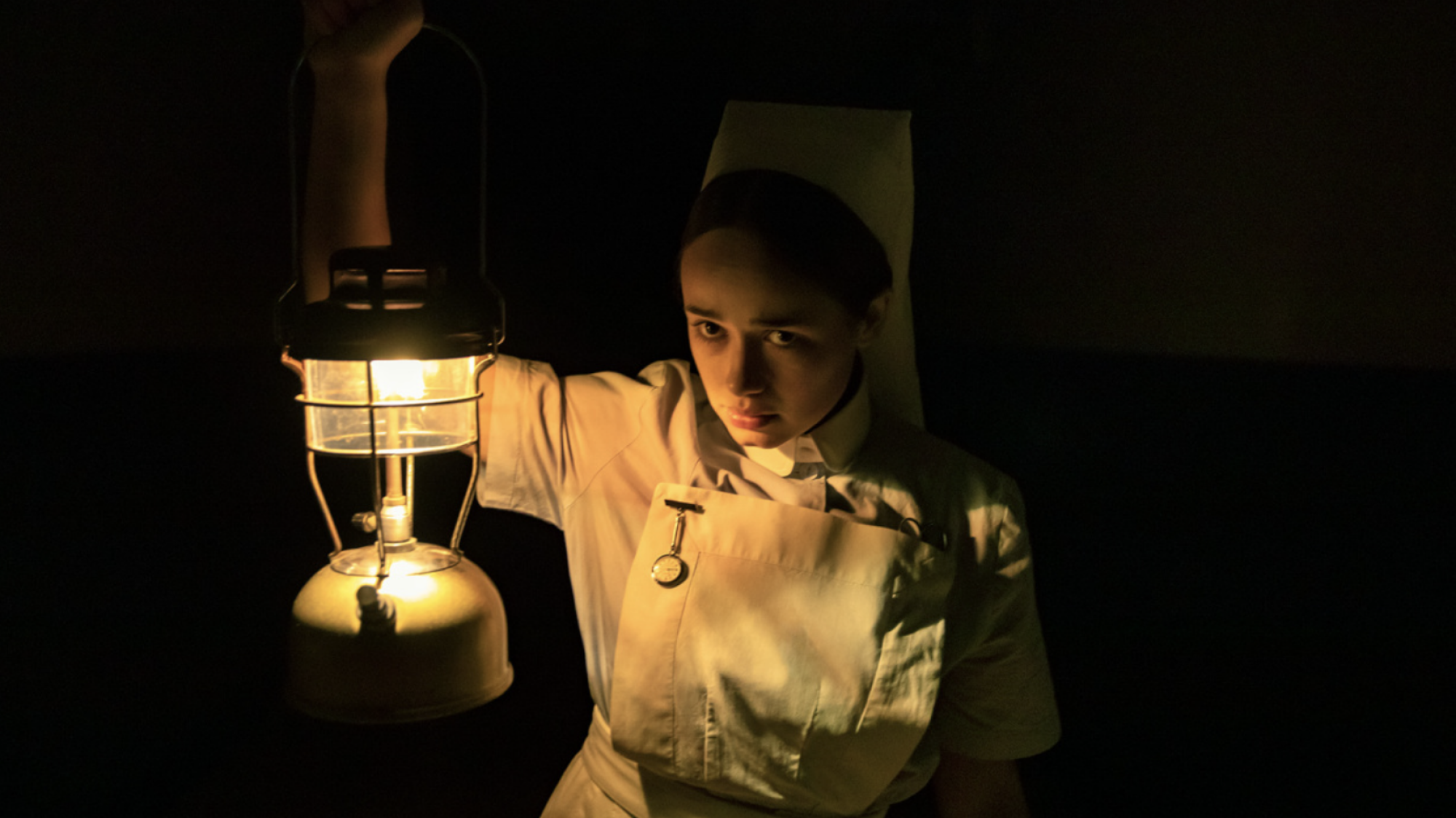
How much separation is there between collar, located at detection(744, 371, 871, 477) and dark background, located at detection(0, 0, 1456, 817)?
1.55ft

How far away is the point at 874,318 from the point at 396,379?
54 centimetres

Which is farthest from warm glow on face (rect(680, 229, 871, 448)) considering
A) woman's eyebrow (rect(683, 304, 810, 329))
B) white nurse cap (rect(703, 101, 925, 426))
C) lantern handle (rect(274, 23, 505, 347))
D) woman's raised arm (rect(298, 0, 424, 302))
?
woman's raised arm (rect(298, 0, 424, 302))

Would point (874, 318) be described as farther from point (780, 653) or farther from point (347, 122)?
point (347, 122)

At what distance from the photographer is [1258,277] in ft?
5.16

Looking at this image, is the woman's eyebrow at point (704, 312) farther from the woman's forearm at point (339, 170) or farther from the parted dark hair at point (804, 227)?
the woman's forearm at point (339, 170)

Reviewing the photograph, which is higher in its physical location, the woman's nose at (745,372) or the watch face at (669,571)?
the woman's nose at (745,372)

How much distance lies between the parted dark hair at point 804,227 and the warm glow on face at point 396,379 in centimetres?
34

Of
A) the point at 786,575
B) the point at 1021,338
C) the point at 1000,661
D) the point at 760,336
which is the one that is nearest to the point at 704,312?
the point at 760,336

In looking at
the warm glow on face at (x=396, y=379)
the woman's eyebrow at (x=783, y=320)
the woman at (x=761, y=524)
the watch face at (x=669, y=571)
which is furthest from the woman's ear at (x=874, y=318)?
the warm glow on face at (x=396, y=379)

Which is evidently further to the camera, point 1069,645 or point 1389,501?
point 1069,645

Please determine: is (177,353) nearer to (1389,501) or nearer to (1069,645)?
(1069,645)

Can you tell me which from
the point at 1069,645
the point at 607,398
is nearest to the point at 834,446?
the point at 607,398

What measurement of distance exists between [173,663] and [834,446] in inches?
43.1

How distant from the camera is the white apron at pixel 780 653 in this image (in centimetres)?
107
